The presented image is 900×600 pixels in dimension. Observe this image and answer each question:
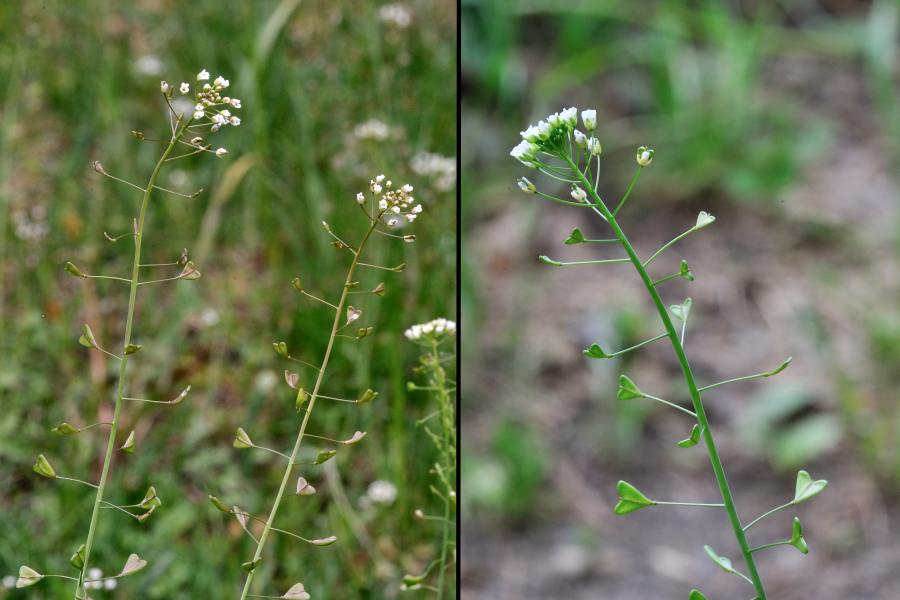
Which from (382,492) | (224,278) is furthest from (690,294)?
(382,492)

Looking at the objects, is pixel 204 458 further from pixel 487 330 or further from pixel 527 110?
pixel 527 110

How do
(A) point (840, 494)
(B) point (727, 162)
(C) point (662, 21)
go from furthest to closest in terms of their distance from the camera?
(C) point (662, 21) < (B) point (727, 162) < (A) point (840, 494)

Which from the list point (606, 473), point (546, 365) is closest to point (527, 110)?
point (546, 365)

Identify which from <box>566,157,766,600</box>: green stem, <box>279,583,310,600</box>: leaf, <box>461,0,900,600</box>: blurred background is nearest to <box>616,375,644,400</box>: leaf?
<box>566,157,766,600</box>: green stem

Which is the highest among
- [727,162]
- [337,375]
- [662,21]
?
[337,375]

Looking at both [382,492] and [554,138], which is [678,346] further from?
[382,492]
